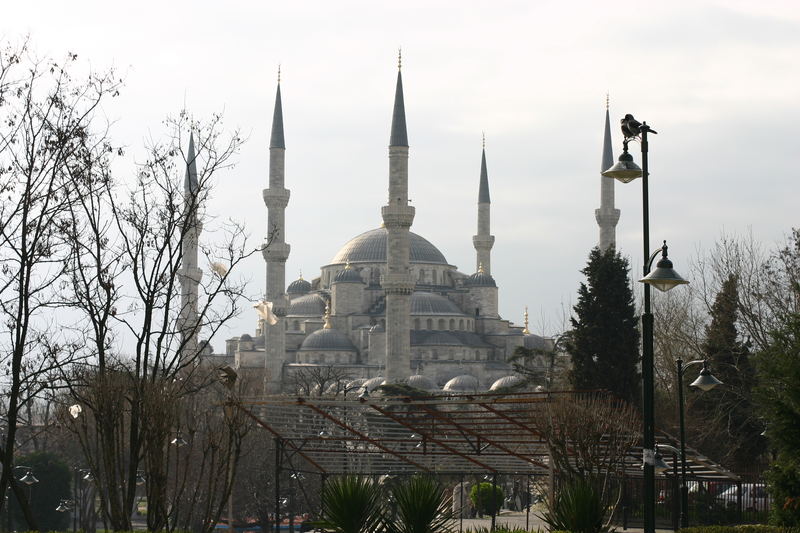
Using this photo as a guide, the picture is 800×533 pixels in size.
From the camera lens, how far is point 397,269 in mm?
60688

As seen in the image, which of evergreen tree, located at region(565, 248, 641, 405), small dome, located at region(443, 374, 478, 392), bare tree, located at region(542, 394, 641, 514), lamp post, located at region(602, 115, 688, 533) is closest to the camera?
lamp post, located at region(602, 115, 688, 533)

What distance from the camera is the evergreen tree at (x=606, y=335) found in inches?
1288

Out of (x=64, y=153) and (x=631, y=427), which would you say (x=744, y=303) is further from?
(x=64, y=153)

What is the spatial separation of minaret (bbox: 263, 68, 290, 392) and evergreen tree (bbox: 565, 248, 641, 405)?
35.7 metres

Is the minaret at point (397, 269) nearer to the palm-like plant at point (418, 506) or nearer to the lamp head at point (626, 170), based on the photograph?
the lamp head at point (626, 170)

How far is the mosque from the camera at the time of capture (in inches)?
2406

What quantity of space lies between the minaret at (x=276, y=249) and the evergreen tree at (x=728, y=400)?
129ft

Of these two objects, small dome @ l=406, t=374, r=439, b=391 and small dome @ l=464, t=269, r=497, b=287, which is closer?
small dome @ l=406, t=374, r=439, b=391

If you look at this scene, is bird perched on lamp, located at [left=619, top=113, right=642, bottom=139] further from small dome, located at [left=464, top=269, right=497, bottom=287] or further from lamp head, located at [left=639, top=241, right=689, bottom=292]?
small dome, located at [left=464, top=269, right=497, bottom=287]

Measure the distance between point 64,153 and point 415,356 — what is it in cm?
6495

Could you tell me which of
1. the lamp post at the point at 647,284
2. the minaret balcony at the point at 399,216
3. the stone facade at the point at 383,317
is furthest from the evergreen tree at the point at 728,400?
the stone facade at the point at 383,317

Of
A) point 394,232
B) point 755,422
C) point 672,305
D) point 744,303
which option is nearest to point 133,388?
point 755,422

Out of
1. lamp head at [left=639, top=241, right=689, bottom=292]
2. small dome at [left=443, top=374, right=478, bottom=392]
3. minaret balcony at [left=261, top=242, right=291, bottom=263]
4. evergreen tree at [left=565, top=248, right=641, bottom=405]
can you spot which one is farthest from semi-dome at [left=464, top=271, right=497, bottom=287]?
lamp head at [left=639, top=241, right=689, bottom=292]

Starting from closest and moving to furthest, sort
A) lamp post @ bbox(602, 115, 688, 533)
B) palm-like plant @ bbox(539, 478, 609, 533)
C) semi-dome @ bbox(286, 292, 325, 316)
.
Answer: lamp post @ bbox(602, 115, 688, 533) → palm-like plant @ bbox(539, 478, 609, 533) → semi-dome @ bbox(286, 292, 325, 316)
